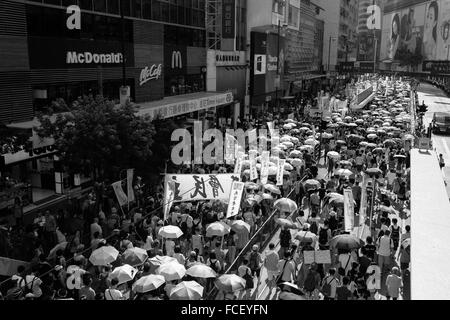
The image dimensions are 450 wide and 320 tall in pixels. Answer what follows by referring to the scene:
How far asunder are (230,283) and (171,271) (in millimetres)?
1311

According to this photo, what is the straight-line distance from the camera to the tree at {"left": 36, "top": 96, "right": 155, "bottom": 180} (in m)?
15.9

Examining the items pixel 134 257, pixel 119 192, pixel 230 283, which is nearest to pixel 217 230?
pixel 134 257

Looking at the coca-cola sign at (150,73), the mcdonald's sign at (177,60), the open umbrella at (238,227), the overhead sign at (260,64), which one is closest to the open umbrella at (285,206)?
the open umbrella at (238,227)

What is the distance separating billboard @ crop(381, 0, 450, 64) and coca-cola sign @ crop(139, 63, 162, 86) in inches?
3897

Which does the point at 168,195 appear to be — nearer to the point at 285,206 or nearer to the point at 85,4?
the point at 285,206

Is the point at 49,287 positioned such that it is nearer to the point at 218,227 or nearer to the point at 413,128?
the point at 218,227

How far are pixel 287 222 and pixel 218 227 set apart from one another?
2.21m

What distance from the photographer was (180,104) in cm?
2812

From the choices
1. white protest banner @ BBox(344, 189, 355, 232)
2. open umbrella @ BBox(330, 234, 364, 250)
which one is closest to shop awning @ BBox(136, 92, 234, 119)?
white protest banner @ BBox(344, 189, 355, 232)

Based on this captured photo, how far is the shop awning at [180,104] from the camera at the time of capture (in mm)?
25188

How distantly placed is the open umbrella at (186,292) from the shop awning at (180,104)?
43.5 feet

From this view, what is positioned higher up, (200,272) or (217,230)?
(217,230)

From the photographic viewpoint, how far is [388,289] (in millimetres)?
11438
